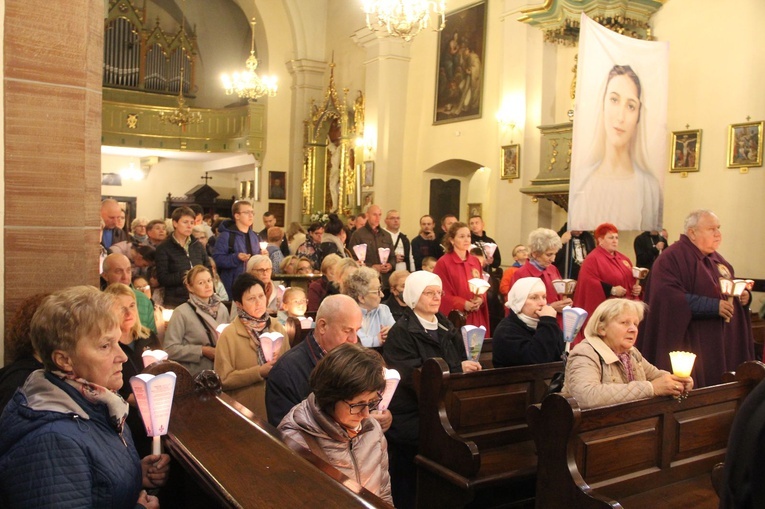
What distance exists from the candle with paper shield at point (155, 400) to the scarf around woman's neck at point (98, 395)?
0.25 meters

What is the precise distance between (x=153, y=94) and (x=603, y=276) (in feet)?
48.5

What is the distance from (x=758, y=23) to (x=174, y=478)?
7912mm

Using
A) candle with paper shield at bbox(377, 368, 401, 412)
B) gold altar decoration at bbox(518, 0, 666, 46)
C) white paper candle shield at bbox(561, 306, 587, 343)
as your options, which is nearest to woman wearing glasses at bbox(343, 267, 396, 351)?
white paper candle shield at bbox(561, 306, 587, 343)

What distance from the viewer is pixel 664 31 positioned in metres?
8.72

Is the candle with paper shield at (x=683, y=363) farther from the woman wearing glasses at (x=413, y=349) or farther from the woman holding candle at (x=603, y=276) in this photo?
the woman holding candle at (x=603, y=276)

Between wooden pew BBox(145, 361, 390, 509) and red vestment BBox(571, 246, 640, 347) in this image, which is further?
red vestment BBox(571, 246, 640, 347)

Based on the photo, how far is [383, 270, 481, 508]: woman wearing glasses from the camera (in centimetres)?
386

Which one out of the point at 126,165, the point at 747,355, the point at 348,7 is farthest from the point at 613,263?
the point at 126,165

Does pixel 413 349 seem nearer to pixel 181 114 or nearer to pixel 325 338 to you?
Answer: pixel 325 338

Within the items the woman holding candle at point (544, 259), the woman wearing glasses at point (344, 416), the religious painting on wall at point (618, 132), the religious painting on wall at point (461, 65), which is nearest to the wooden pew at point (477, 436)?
the woman wearing glasses at point (344, 416)

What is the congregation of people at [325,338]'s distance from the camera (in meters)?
1.88

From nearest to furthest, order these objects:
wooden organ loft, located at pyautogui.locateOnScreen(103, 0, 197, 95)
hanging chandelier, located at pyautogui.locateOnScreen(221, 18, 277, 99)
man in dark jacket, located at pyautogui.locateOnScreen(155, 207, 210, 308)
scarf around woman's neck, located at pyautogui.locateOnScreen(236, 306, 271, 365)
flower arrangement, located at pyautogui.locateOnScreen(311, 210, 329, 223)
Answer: scarf around woman's neck, located at pyautogui.locateOnScreen(236, 306, 271, 365), man in dark jacket, located at pyautogui.locateOnScreen(155, 207, 210, 308), flower arrangement, located at pyautogui.locateOnScreen(311, 210, 329, 223), hanging chandelier, located at pyautogui.locateOnScreen(221, 18, 277, 99), wooden organ loft, located at pyautogui.locateOnScreen(103, 0, 197, 95)

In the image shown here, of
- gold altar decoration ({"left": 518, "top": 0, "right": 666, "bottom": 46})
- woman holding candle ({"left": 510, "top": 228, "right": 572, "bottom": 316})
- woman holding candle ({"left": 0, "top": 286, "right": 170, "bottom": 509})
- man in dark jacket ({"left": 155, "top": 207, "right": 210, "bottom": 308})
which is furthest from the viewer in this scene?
gold altar decoration ({"left": 518, "top": 0, "right": 666, "bottom": 46})

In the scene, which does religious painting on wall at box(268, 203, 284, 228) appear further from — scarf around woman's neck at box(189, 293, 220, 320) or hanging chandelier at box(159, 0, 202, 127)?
scarf around woman's neck at box(189, 293, 220, 320)
